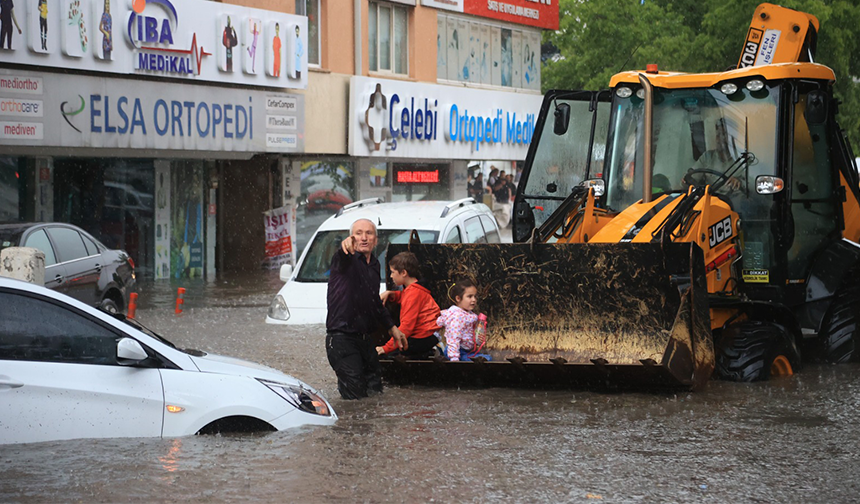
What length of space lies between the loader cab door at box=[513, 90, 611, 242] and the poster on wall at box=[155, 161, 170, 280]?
13.9m

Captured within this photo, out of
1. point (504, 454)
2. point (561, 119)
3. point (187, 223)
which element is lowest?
point (504, 454)

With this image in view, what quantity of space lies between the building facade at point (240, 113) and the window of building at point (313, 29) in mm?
33

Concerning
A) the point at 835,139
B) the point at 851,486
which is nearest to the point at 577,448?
the point at 851,486

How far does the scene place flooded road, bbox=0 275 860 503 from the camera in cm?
620

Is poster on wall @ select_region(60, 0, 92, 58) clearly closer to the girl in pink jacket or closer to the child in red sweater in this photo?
the child in red sweater

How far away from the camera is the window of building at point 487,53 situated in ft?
98.1

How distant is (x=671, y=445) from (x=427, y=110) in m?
21.7

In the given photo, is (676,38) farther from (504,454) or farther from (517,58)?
(504,454)

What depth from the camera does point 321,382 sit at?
10289 mm

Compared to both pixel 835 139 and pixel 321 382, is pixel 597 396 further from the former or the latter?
pixel 835 139

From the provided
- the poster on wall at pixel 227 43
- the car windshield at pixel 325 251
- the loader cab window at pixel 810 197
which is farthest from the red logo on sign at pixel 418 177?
the loader cab window at pixel 810 197

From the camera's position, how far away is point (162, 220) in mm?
24250

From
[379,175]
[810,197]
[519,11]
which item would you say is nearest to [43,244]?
[810,197]

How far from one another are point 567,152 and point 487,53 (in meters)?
20.2
